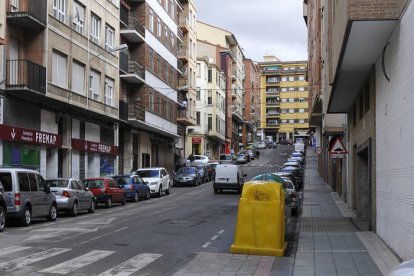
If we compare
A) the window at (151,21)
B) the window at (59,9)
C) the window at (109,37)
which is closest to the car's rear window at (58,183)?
the window at (59,9)

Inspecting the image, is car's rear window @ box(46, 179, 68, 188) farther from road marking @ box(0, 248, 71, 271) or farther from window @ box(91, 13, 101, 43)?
window @ box(91, 13, 101, 43)

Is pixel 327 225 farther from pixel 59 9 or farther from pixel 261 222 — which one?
pixel 59 9

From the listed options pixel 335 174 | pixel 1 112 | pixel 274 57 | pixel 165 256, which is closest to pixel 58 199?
pixel 1 112

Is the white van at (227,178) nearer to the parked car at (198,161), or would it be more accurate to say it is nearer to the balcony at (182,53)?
the parked car at (198,161)

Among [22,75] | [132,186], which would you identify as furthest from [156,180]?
[22,75]

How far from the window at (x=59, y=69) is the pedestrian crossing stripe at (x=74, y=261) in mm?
17873

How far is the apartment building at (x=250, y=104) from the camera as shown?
123 m

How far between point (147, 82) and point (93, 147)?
38.9 feet

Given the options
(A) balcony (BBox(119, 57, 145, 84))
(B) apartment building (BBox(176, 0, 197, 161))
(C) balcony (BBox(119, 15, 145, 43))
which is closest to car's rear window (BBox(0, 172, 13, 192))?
(A) balcony (BBox(119, 57, 145, 84))

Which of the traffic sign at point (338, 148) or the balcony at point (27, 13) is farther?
the balcony at point (27, 13)

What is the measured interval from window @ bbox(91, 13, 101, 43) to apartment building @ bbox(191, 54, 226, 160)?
38.5m

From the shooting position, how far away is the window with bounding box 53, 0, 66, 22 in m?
29.9

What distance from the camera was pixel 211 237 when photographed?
52.0 ft

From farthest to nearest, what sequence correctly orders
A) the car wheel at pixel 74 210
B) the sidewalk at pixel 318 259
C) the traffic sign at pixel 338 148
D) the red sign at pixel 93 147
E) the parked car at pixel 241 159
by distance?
the parked car at pixel 241 159, the red sign at pixel 93 147, the traffic sign at pixel 338 148, the car wheel at pixel 74 210, the sidewalk at pixel 318 259
